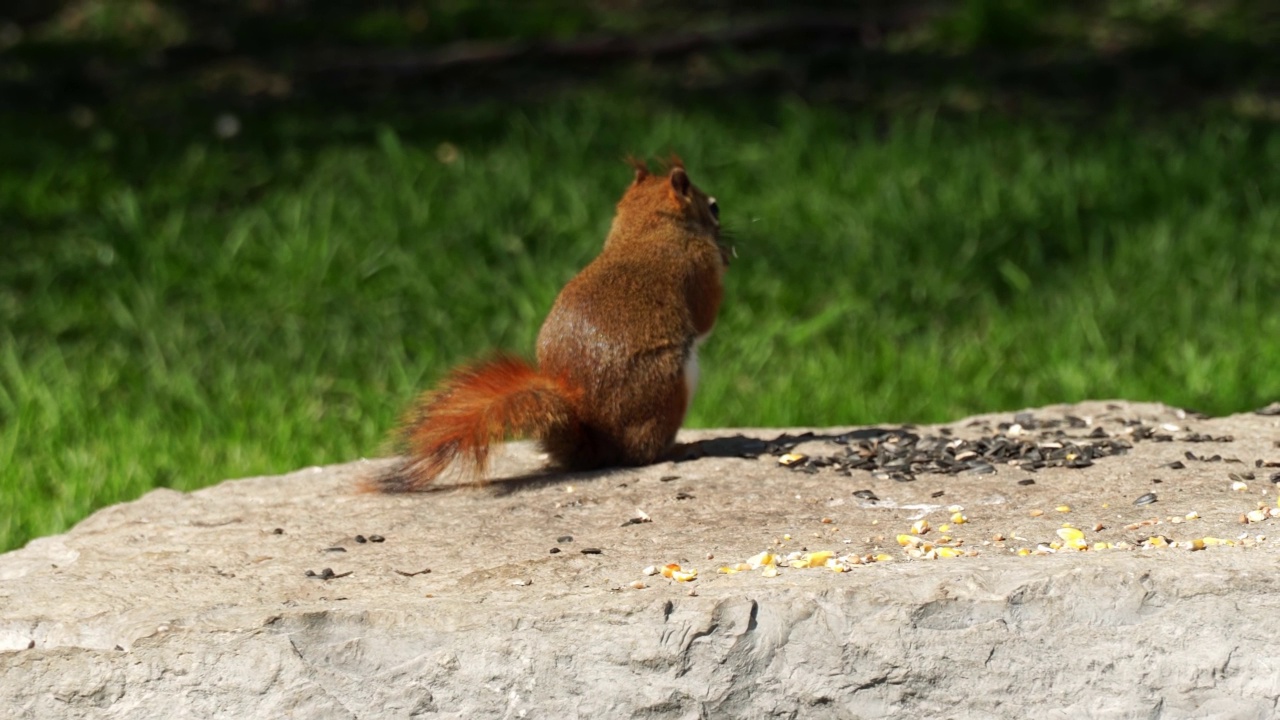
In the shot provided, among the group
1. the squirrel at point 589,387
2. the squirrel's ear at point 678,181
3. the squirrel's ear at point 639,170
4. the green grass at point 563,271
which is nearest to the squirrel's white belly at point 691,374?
the squirrel at point 589,387

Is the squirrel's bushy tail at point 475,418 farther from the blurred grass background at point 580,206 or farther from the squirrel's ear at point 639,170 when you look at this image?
the blurred grass background at point 580,206

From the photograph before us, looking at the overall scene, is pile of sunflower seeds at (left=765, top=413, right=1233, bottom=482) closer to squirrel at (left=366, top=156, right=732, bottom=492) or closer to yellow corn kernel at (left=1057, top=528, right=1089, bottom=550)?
squirrel at (left=366, top=156, right=732, bottom=492)

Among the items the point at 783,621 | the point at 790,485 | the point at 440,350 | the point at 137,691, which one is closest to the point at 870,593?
the point at 783,621

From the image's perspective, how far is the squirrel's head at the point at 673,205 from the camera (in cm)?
423

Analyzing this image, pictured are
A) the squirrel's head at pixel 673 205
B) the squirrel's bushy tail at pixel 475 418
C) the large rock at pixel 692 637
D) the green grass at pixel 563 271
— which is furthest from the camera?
the green grass at pixel 563 271

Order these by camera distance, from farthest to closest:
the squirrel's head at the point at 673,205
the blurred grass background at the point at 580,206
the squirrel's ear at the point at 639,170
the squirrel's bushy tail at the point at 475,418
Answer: the blurred grass background at the point at 580,206, the squirrel's ear at the point at 639,170, the squirrel's head at the point at 673,205, the squirrel's bushy tail at the point at 475,418

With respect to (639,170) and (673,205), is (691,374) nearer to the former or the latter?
(673,205)

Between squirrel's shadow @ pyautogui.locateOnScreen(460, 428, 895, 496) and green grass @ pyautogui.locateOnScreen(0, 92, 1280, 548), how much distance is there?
1.11m

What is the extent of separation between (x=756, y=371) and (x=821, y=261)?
1001 millimetres

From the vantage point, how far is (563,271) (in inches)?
266

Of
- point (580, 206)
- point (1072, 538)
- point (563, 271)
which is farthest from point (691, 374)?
point (580, 206)

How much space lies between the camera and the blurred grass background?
5.83m

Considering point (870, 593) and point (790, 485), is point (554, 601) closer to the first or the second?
point (870, 593)

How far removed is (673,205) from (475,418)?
80 centimetres
